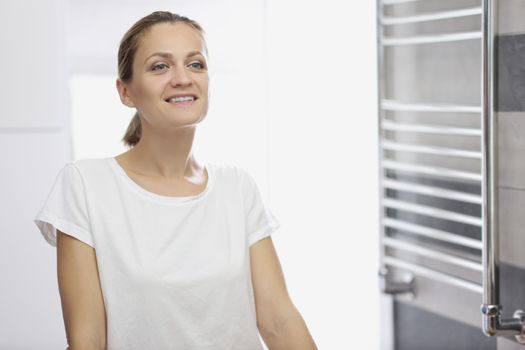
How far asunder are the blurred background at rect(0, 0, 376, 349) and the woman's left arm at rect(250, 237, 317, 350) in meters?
0.95

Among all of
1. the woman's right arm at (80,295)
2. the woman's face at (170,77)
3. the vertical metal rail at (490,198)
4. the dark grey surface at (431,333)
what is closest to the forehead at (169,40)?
the woman's face at (170,77)

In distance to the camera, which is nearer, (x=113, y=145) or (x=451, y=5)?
(x=451, y=5)

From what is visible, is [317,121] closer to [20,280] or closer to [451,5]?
[451,5]

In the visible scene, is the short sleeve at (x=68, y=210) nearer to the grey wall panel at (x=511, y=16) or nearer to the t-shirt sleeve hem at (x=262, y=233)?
the t-shirt sleeve hem at (x=262, y=233)

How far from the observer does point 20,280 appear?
84.6 inches

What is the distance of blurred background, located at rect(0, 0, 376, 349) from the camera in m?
2.42

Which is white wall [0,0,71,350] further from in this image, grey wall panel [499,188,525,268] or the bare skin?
grey wall panel [499,188,525,268]

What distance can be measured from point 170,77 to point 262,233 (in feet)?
1.07

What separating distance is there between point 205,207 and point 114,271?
0.65 ft

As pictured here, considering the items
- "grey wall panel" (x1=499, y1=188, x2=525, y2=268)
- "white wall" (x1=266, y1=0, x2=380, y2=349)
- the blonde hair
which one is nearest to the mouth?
the blonde hair

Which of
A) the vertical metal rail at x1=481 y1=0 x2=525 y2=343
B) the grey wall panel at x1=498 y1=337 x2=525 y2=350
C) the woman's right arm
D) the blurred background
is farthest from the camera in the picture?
the blurred background

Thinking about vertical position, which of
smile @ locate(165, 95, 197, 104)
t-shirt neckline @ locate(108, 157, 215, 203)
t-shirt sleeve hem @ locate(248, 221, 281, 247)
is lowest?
t-shirt sleeve hem @ locate(248, 221, 281, 247)

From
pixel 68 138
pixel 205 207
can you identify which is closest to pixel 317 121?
pixel 68 138

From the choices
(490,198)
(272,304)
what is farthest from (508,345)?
(272,304)
